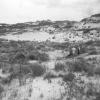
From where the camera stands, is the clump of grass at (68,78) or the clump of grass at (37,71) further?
the clump of grass at (37,71)

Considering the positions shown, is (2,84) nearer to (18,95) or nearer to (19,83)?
(19,83)

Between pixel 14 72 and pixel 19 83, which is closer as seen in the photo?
pixel 19 83

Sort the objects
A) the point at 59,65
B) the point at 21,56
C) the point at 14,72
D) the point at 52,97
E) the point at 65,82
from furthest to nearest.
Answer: the point at 21,56 → the point at 59,65 → the point at 14,72 → the point at 65,82 → the point at 52,97

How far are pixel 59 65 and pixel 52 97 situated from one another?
3.63 metres

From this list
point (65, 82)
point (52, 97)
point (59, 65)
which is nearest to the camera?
point (52, 97)

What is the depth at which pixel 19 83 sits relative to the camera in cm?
705

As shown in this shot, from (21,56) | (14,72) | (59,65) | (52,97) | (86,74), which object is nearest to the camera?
(52,97)

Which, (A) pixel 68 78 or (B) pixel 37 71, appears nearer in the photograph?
(A) pixel 68 78

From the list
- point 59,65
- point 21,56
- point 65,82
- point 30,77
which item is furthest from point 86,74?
point 21,56

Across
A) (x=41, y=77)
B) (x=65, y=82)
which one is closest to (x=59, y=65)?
(x=41, y=77)

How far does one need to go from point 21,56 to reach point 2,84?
514 cm

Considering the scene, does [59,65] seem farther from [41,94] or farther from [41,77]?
[41,94]

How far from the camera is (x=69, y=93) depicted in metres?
5.64

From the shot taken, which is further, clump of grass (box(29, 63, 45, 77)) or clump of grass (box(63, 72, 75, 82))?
clump of grass (box(29, 63, 45, 77))
